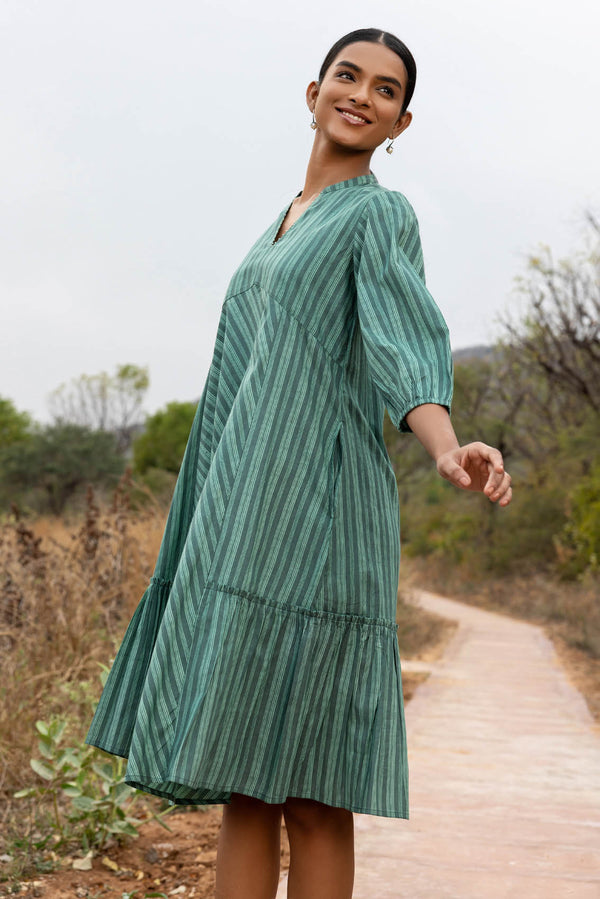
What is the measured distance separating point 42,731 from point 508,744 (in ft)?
8.01

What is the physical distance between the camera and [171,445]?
35.6m

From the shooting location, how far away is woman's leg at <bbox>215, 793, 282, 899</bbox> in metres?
1.38

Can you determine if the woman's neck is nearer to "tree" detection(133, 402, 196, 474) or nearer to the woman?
the woman

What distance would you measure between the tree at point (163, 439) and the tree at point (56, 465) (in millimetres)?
3506

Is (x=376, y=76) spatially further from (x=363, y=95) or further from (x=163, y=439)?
(x=163, y=439)

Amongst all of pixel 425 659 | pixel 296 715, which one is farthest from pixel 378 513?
pixel 425 659

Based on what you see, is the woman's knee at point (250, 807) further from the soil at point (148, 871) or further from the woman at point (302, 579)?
the soil at point (148, 871)

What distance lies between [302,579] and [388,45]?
908 mm

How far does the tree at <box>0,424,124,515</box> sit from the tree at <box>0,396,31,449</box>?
11387mm

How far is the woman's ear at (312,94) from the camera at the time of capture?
1.73m

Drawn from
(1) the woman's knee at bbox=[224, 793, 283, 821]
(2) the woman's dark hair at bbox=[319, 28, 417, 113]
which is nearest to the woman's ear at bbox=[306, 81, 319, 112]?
(2) the woman's dark hair at bbox=[319, 28, 417, 113]

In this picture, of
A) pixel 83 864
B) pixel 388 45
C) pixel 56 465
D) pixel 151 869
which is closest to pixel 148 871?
pixel 151 869

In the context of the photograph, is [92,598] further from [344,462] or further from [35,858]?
[344,462]

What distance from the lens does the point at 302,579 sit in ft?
4.42
